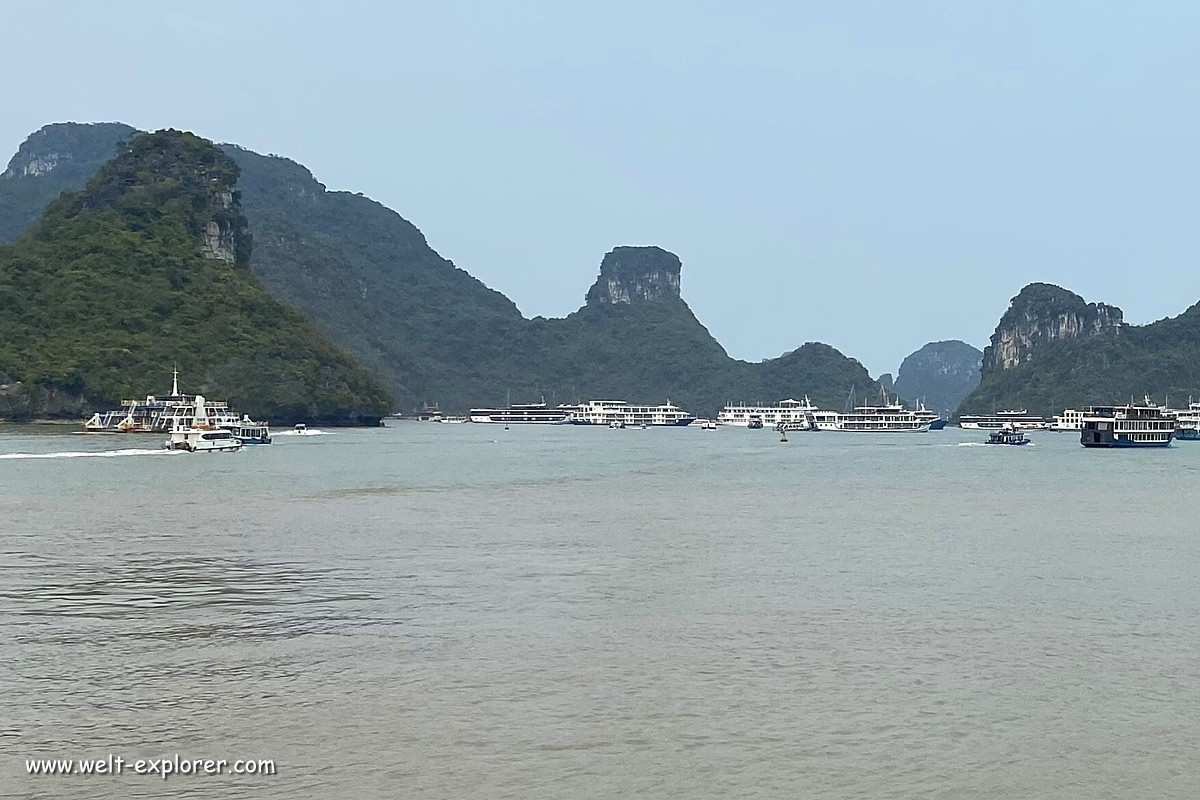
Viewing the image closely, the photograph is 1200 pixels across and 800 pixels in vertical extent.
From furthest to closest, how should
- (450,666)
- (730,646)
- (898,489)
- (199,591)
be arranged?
(898,489)
(199,591)
(730,646)
(450,666)

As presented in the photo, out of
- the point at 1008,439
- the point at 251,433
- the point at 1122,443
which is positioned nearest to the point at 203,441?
the point at 251,433

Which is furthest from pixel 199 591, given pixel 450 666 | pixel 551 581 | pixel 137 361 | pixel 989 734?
pixel 137 361

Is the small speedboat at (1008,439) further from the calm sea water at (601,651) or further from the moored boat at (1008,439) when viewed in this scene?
the calm sea water at (601,651)

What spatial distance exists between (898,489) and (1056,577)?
128 ft

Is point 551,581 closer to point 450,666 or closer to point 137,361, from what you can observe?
point 450,666

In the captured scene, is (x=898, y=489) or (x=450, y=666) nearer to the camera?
(x=450, y=666)

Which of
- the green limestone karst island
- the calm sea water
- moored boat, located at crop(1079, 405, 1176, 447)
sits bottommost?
the calm sea water

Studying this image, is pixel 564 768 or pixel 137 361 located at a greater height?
pixel 137 361

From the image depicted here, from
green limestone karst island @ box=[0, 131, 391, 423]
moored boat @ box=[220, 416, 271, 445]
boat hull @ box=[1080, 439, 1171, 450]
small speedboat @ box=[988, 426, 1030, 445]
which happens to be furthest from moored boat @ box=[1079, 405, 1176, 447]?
green limestone karst island @ box=[0, 131, 391, 423]

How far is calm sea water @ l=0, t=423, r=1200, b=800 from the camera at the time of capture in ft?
59.1

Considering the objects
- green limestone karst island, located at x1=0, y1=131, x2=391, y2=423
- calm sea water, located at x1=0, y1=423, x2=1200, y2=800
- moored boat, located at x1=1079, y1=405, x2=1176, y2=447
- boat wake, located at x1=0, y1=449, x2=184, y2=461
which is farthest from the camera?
green limestone karst island, located at x1=0, y1=131, x2=391, y2=423

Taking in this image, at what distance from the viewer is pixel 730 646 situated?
2614 centimetres

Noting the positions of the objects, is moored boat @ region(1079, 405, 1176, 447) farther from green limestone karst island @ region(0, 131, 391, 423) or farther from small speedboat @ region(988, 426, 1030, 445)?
green limestone karst island @ region(0, 131, 391, 423)

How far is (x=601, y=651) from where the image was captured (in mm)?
25578
